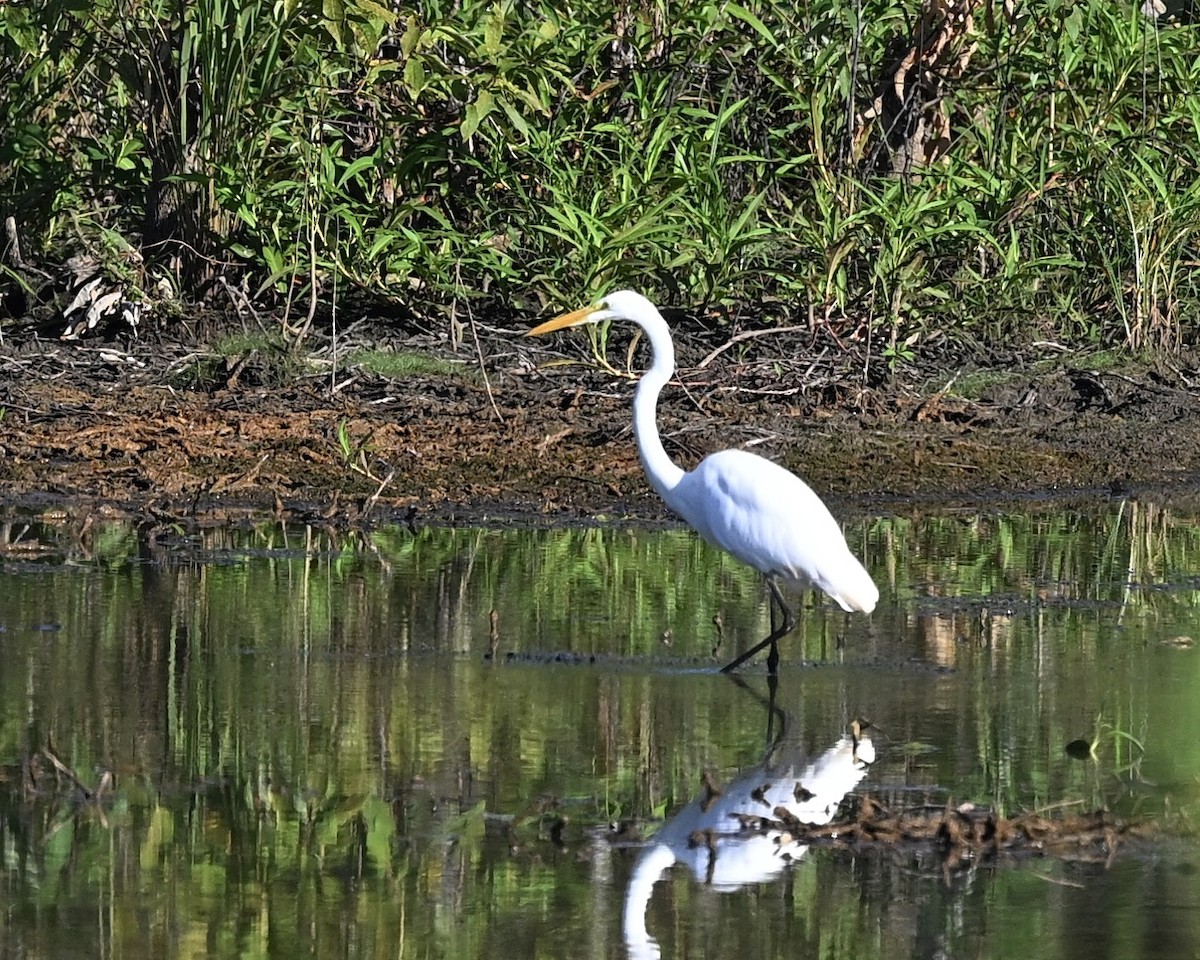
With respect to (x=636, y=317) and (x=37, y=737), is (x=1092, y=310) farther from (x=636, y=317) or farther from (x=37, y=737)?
(x=37, y=737)

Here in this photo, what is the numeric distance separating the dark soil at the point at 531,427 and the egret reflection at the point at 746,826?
3546 millimetres

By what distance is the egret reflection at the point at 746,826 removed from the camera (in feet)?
14.3

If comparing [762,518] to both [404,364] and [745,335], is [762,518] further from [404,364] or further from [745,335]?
[404,364]

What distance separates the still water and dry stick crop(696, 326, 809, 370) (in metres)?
2.11

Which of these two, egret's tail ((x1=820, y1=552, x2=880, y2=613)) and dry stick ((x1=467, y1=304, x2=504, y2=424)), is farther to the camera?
dry stick ((x1=467, y1=304, x2=504, y2=424))

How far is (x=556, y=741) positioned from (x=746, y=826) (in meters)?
0.87

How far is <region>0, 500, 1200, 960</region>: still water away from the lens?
13.6 feet

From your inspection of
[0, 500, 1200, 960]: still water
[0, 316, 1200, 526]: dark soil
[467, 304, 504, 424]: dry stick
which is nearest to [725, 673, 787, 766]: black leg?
[0, 500, 1200, 960]: still water

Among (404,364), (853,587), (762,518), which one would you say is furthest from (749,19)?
(853,587)

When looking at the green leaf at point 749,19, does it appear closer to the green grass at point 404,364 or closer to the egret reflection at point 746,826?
the green grass at point 404,364

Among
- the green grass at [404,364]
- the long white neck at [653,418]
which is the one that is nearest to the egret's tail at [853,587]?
the long white neck at [653,418]

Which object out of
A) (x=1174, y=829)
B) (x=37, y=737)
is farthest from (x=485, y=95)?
(x=1174, y=829)

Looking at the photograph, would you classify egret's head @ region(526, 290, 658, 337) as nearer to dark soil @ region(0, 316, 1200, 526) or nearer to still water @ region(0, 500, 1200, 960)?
still water @ region(0, 500, 1200, 960)

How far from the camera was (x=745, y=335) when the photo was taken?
10703 mm
